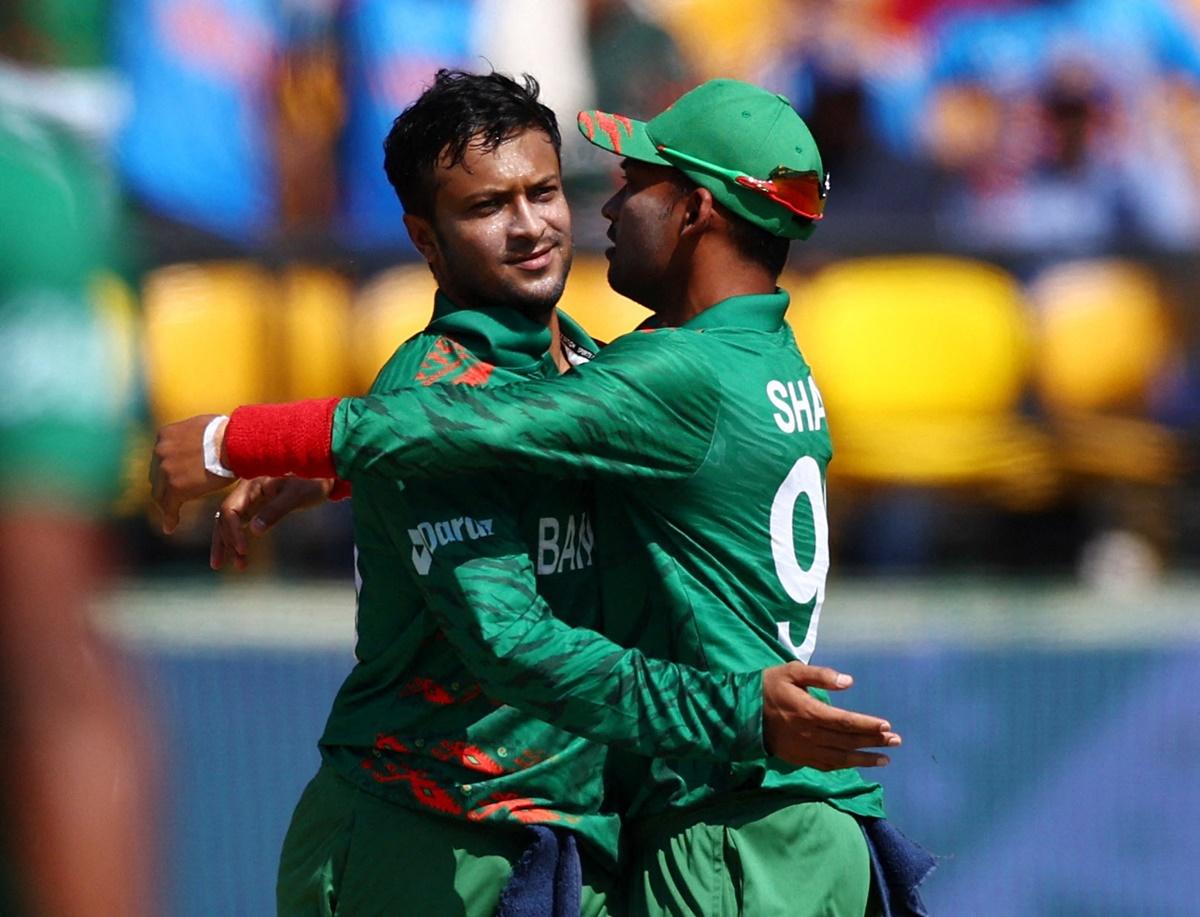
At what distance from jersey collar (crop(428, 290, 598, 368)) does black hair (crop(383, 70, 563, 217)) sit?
0.62ft

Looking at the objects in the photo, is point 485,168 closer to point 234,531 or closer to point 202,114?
point 234,531

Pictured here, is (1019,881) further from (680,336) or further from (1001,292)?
(680,336)

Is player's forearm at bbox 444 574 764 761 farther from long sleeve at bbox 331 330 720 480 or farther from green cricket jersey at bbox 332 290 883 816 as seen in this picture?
long sleeve at bbox 331 330 720 480

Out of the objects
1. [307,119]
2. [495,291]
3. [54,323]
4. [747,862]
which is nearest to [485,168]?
[495,291]

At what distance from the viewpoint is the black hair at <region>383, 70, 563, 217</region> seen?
3.12 meters

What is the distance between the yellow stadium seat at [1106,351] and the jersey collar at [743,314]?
172 inches

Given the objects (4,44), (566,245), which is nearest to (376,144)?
(566,245)

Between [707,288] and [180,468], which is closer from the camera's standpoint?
[180,468]

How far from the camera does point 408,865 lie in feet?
10.3

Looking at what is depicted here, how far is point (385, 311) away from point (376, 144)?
0.66 meters

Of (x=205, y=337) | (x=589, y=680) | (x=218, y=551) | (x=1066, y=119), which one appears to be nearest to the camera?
(x=589, y=680)

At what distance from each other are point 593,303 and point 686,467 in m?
4.29

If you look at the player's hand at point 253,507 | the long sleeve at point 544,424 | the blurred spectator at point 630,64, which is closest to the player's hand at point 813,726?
the long sleeve at point 544,424

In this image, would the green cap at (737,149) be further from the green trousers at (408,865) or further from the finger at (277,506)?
the green trousers at (408,865)
